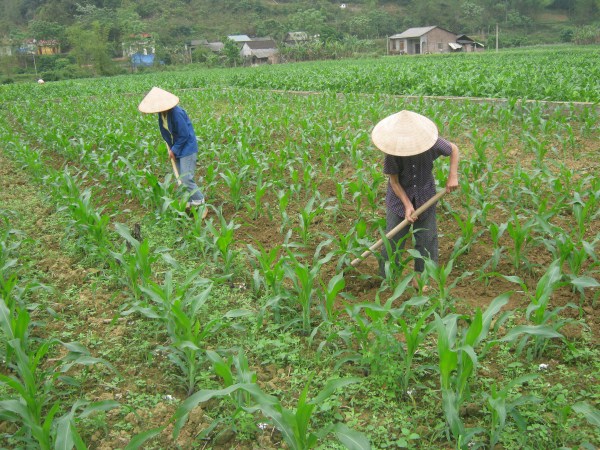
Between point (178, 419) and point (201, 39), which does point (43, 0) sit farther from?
point (178, 419)

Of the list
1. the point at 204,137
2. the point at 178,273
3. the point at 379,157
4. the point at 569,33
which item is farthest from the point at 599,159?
the point at 569,33

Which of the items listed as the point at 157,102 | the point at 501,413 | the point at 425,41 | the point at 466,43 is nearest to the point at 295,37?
the point at 425,41

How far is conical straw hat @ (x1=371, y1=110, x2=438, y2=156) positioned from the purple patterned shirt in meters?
0.18

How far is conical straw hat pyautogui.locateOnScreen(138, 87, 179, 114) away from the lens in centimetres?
502

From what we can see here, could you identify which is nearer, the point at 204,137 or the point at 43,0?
the point at 204,137

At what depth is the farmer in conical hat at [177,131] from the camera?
16.6 ft

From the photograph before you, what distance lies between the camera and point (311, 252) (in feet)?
14.1

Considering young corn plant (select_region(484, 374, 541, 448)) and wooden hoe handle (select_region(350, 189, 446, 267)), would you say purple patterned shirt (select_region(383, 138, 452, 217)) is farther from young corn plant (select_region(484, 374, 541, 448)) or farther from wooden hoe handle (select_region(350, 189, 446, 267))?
young corn plant (select_region(484, 374, 541, 448))

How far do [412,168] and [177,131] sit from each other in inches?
110

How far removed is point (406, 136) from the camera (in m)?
3.18

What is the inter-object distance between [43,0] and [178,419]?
82.9 metres

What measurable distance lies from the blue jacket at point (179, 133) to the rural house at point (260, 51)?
46.9 metres

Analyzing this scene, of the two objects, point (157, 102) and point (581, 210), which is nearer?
point (581, 210)

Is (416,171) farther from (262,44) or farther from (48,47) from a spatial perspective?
(48,47)
